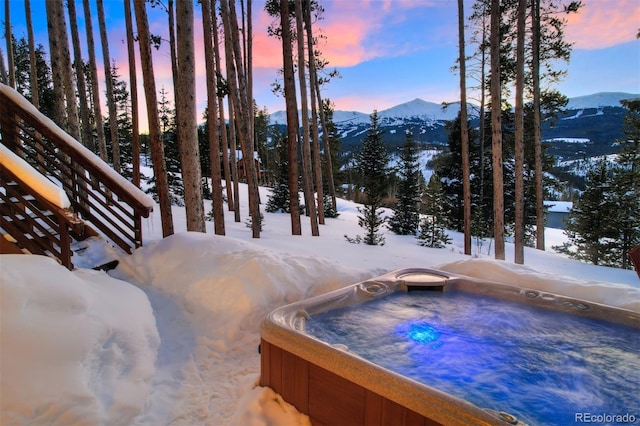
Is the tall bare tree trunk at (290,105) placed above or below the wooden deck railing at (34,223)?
above

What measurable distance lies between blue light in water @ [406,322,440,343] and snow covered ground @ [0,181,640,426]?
3.60 ft

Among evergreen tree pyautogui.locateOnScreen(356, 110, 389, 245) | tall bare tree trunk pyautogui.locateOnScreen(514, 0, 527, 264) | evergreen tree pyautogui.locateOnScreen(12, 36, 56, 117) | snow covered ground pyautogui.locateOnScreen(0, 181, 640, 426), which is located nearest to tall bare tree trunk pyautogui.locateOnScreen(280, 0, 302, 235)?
evergreen tree pyautogui.locateOnScreen(356, 110, 389, 245)

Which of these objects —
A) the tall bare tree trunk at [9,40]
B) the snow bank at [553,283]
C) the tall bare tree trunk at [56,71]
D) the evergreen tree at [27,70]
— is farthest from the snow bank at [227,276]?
the evergreen tree at [27,70]

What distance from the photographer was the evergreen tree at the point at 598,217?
11.2 meters

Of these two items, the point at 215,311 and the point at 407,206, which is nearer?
the point at 215,311

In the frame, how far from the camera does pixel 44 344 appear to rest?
2.03 m

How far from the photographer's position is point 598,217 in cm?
1144

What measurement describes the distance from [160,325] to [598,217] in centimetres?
1331

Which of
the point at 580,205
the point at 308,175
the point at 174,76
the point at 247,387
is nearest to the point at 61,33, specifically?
the point at 174,76

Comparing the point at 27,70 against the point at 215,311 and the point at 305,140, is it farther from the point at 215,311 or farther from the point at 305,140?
the point at 215,311

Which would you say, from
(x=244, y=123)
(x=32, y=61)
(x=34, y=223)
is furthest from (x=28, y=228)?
(x=32, y=61)

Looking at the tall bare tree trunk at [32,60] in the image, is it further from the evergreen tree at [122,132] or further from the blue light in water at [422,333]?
the blue light in water at [422,333]

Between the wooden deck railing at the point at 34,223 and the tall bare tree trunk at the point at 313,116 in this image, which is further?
the tall bare tree trunk at the point at 313,116

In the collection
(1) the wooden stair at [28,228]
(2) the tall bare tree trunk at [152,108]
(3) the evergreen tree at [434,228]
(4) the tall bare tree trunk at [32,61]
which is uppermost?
(4) the tall bare tree trunk at [32,61]
